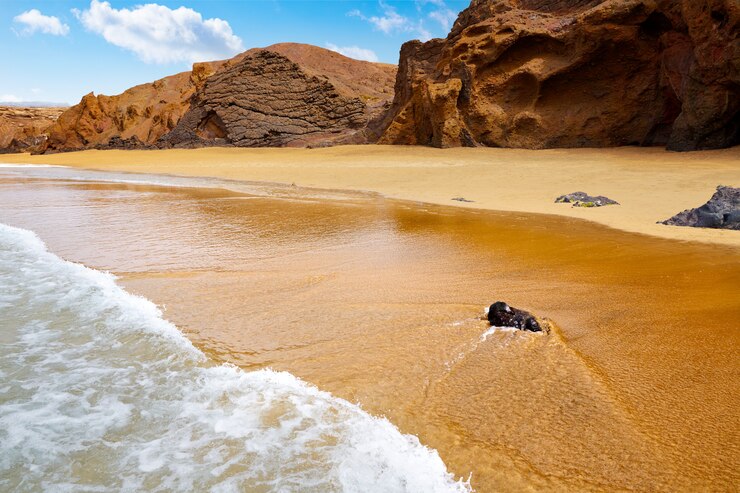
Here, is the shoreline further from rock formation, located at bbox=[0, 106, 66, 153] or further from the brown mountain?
rock formation, located at bbox=[0, 106, 66, 153]

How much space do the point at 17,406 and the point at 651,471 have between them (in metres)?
2.49

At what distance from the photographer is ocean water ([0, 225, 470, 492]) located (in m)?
1.71

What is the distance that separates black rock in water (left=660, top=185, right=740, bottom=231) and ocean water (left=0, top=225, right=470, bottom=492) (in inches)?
224

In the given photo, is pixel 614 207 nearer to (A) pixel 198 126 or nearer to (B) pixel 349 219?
(B) pixel 349 219

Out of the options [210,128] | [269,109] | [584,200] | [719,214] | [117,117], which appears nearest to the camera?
[719,214]

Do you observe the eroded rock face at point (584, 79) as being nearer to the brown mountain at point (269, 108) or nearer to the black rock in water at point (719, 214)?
the black rock in water at point (719, 214)

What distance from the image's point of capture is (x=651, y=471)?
175 cm

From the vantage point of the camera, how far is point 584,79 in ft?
54.0

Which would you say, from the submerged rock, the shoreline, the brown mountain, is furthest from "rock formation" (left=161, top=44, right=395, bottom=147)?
the submerged rock

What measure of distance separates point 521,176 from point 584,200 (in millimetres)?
3290

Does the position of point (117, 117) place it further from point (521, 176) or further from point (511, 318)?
point (511, 318)

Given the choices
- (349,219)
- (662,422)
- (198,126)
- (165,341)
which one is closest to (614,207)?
(349,219)

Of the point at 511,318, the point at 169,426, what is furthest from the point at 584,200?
the point at 169,426

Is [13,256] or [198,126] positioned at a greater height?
[198,126]
